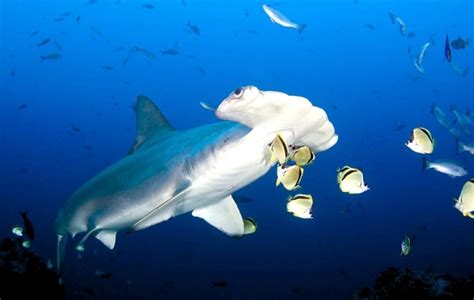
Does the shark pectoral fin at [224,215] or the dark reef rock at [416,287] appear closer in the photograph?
the shark pectoral fin at [224,215]

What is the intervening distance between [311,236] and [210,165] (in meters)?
30.2

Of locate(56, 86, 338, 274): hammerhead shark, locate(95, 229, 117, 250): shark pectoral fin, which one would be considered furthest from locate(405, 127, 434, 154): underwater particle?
locate(95, 229, 117, 250): shark pectoral fin

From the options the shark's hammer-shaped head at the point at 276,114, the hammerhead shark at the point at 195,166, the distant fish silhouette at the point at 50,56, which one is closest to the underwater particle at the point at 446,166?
the hammerhead shark at the point at 195,166

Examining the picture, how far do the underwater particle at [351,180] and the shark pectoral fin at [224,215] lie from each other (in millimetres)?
1400

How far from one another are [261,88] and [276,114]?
58254 millimetres

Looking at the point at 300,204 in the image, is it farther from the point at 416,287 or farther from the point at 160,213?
the point at 416,287

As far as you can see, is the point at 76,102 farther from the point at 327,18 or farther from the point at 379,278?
the point at 379,278

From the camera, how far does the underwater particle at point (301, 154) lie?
3.04m

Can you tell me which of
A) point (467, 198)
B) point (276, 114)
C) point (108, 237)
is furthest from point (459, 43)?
point (108, 237)

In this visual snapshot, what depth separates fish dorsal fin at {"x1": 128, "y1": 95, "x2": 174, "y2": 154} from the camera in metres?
5.08

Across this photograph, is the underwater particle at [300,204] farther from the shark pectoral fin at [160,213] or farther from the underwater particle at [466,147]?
the underwater particle at [466,147]

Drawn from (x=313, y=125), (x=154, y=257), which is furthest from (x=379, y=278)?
(x=154, y=257)

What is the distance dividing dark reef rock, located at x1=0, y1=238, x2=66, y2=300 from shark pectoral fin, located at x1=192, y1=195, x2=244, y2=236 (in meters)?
3.56

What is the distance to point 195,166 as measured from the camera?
3.43 metres
